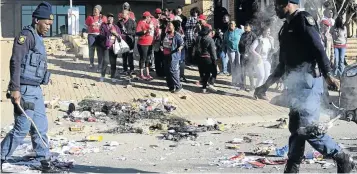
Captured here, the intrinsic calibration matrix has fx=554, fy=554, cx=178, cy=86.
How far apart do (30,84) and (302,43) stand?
296 centimetres

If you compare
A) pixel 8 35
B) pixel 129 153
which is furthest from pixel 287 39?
pixel 8 35

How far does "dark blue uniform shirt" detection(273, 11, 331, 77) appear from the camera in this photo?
5238 mm

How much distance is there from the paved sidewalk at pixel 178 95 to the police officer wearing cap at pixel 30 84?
382cm

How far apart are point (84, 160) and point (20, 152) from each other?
96cm

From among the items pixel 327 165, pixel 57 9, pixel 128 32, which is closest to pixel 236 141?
pixel 327 165

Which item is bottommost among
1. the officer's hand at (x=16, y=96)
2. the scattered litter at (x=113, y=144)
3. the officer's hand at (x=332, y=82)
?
the scattered litter at (x=113, y=144)

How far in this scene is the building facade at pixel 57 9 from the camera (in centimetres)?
3606

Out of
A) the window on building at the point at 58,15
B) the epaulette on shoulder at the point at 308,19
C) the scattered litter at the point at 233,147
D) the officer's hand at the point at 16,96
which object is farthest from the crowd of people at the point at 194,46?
the window on building at the point at 58,15

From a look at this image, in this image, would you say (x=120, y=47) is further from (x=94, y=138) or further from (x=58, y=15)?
(x=58, y=15)

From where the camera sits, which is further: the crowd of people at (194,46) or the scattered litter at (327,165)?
the crowd of people at (194,46)

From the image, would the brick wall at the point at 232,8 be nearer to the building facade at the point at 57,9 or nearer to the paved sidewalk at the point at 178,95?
the paved sidewalk at the point at 178,95

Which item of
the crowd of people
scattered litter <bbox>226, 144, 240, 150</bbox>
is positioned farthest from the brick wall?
scattered litter <bbox>226, 144, 240, 150</bbox>

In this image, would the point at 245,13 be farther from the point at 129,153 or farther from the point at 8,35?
the point at 8,35

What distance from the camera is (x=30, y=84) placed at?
6117mm
